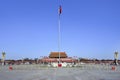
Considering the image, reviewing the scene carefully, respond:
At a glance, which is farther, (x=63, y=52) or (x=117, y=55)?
(x=63, y=52)

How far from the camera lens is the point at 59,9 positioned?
69438 millimetres

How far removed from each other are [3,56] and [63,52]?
3404 cm

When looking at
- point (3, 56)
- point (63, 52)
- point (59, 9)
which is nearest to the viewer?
point (59, 9)

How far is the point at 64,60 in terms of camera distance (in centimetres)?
11794

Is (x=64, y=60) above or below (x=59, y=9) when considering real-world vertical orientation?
below

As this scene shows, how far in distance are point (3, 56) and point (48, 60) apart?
823 inches

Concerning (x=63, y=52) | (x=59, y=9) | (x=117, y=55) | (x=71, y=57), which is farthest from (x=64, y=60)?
(x=59, y=9)

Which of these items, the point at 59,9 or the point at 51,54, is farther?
the point at 51,54

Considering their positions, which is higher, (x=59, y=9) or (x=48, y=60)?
(x=59, y=9)

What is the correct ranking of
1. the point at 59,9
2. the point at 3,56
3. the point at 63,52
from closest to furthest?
1. the point at 59,9
2. the point at 3,56
3. the point at 63,52

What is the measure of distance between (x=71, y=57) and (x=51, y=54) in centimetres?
2258

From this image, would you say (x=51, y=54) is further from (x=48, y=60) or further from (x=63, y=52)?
(x=48, y=60)

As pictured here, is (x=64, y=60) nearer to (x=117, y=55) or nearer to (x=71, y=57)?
(x=71, y=57)

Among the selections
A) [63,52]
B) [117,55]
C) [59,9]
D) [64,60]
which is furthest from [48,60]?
[59,9]
